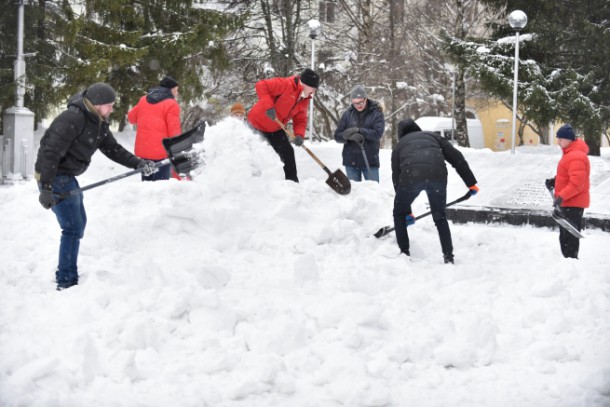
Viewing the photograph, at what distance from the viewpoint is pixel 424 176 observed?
6.36 m

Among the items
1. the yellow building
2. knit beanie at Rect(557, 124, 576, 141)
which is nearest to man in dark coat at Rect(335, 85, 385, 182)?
knit beanie at Rect(557, 124, 576, 141)

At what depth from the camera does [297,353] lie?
439 cm

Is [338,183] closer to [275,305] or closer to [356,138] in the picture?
[356,138]

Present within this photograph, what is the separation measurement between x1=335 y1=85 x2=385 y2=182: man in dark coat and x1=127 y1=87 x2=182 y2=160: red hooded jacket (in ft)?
6.23

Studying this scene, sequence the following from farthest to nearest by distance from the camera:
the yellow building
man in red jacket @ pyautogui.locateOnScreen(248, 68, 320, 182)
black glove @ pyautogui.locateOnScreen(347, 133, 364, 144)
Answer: the yellow building → black glove @ pyautogui.locateOnScreen(347, 133, 364, 144) → man in red jacket @ pyautogui.locateOnScreen(248, 68, 320, 182)

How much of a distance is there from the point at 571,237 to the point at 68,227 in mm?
4455

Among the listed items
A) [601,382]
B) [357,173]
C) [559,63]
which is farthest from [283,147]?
[559,63]

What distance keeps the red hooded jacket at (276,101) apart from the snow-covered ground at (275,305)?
7.5 inches

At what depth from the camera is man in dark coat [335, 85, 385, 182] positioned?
848 centimetres

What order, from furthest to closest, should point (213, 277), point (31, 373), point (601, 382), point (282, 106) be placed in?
point (282, 106)
point (213, 277)
point (601, 382)
point (31, 373)

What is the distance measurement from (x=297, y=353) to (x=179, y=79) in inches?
509

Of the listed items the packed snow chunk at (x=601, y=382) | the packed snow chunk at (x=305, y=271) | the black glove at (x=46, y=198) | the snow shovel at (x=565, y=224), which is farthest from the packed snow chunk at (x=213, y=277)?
the snow shovel at (x=565, y=224)

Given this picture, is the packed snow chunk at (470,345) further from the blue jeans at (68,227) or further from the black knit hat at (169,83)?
the black knit hat at (169,83)

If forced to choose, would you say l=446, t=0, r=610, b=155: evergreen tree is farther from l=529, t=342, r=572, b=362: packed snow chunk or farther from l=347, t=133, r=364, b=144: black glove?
l=529, t=342, r=572, b=362: packed snow chunk
